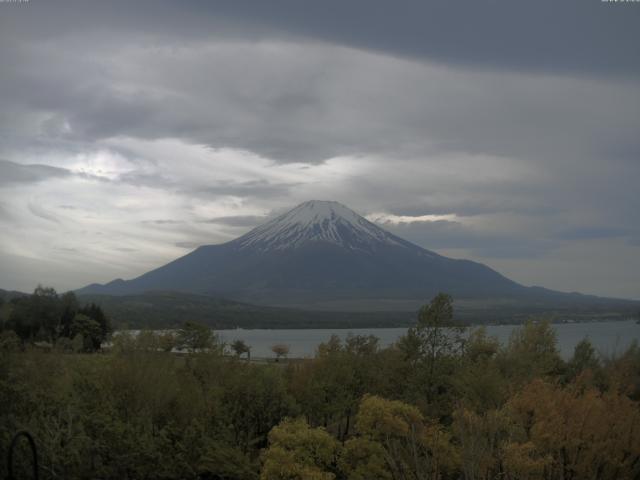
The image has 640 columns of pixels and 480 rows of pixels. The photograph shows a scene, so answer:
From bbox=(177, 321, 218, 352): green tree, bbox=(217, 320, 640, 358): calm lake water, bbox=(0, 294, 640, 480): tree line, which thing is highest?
bbox=(177, 321, 218, 352): green tree

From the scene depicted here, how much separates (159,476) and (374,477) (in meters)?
5.95

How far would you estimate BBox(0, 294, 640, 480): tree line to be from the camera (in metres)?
15.9

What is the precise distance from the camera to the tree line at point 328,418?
15.9 meters

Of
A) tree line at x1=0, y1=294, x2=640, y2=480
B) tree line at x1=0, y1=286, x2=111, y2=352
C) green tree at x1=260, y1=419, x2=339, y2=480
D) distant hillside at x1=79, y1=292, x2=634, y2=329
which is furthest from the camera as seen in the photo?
distant hillside at x1=79, y1=292, x2=634, y2=329

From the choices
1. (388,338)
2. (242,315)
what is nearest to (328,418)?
(388,338)

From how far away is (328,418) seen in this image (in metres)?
25.7

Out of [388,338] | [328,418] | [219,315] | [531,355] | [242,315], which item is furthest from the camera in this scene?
[242,315]

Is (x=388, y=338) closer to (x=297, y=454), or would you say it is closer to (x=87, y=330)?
Result: (x=87, y=330)

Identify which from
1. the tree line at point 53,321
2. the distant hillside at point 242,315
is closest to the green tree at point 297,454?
the tree line at point 53,321

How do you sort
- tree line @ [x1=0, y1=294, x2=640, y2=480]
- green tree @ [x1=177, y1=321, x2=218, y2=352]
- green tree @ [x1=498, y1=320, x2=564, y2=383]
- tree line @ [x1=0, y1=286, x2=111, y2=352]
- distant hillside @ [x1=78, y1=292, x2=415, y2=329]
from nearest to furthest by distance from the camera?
1. tree line @ [x1=0, y1=294, x2=640, y2=480]
2. green tree @ [x1=498, y1=320, x2=564, y2=383]
3. green tree @ [x1=177, y1=321, x2=218, y2=352]
4. tree line @ [x1=0, y1=286, x2=111, y2=352]
5. distant hillside @ [x1=78, y1=292, x2=415, y2=329]

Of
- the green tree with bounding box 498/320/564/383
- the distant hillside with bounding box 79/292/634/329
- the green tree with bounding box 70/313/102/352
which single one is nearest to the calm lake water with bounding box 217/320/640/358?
the distant hillside with bounding box 79/292/634/329

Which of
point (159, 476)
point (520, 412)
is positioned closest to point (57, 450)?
point (159, 476)

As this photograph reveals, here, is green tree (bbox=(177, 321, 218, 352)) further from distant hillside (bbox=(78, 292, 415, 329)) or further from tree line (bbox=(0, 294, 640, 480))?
distant hillside (bbox=(78, 292, 415, 329))

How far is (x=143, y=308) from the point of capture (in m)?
145
